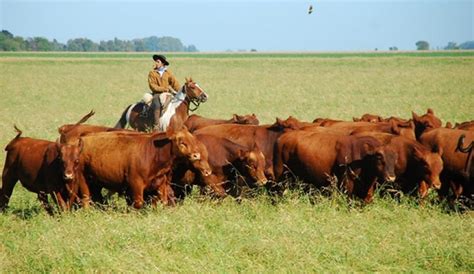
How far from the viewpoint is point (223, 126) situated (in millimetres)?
12195

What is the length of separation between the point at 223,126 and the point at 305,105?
1708cm

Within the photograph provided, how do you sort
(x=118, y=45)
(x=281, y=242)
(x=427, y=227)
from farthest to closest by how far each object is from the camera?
(x=118, y=45)
(x=427, y=227)
(x=281, y=242)

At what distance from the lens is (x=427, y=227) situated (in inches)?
355

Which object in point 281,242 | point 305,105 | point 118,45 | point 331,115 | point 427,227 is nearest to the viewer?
point 281,242

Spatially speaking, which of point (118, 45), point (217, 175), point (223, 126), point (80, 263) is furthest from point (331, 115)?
point (118, 45)

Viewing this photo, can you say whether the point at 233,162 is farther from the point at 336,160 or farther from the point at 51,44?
the point at 51,44

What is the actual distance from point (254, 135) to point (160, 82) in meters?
5.09

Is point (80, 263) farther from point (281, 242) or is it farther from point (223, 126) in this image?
point (223, 126)

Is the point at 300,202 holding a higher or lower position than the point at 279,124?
lower

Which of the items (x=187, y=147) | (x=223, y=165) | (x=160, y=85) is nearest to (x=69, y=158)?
(x=187, y=147)

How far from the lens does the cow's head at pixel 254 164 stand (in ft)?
34.2

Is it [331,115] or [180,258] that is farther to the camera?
[331,115]

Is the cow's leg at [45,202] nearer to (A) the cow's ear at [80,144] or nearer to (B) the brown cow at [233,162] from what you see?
(A) the cow's ear at [80,144]

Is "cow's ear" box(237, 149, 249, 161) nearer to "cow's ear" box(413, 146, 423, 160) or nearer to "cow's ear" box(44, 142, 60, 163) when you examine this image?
"cow's ear" box(413, 146, 423, 160)
